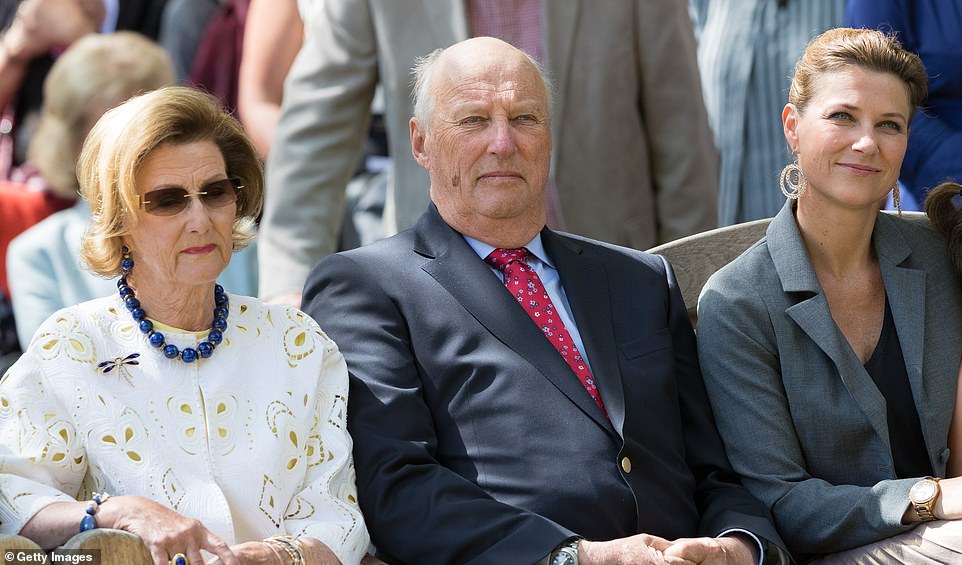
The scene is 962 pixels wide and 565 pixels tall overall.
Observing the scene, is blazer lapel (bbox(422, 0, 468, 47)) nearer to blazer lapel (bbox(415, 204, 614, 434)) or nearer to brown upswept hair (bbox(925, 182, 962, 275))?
blazer lapel (bbox(415, 204, 614, 434))

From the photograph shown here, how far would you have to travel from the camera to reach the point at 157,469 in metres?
3.09

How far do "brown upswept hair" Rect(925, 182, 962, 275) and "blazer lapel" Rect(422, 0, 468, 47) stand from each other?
146cm

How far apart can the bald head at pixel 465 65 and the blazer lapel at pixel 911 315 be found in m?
0.89

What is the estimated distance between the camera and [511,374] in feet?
11.3

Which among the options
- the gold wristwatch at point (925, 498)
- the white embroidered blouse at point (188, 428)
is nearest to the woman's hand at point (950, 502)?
the gold wristwatch at point (925, 498)

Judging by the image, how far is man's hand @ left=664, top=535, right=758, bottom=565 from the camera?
10.6ft

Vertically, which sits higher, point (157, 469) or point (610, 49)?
point (610, 49)

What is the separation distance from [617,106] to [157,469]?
209cm

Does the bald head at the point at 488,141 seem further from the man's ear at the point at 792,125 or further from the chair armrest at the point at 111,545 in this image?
the chair armrest at the point at 111,545

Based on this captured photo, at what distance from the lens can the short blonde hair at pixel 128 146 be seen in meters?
3.15

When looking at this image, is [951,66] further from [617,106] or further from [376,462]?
[376,462]

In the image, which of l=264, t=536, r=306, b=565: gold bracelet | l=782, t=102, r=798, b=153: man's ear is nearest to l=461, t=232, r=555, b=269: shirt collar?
l=782, t=102, r=798, b=153: man's ear

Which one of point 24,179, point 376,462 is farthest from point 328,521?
point 24,179

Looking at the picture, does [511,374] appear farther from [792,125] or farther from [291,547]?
[792,125]
